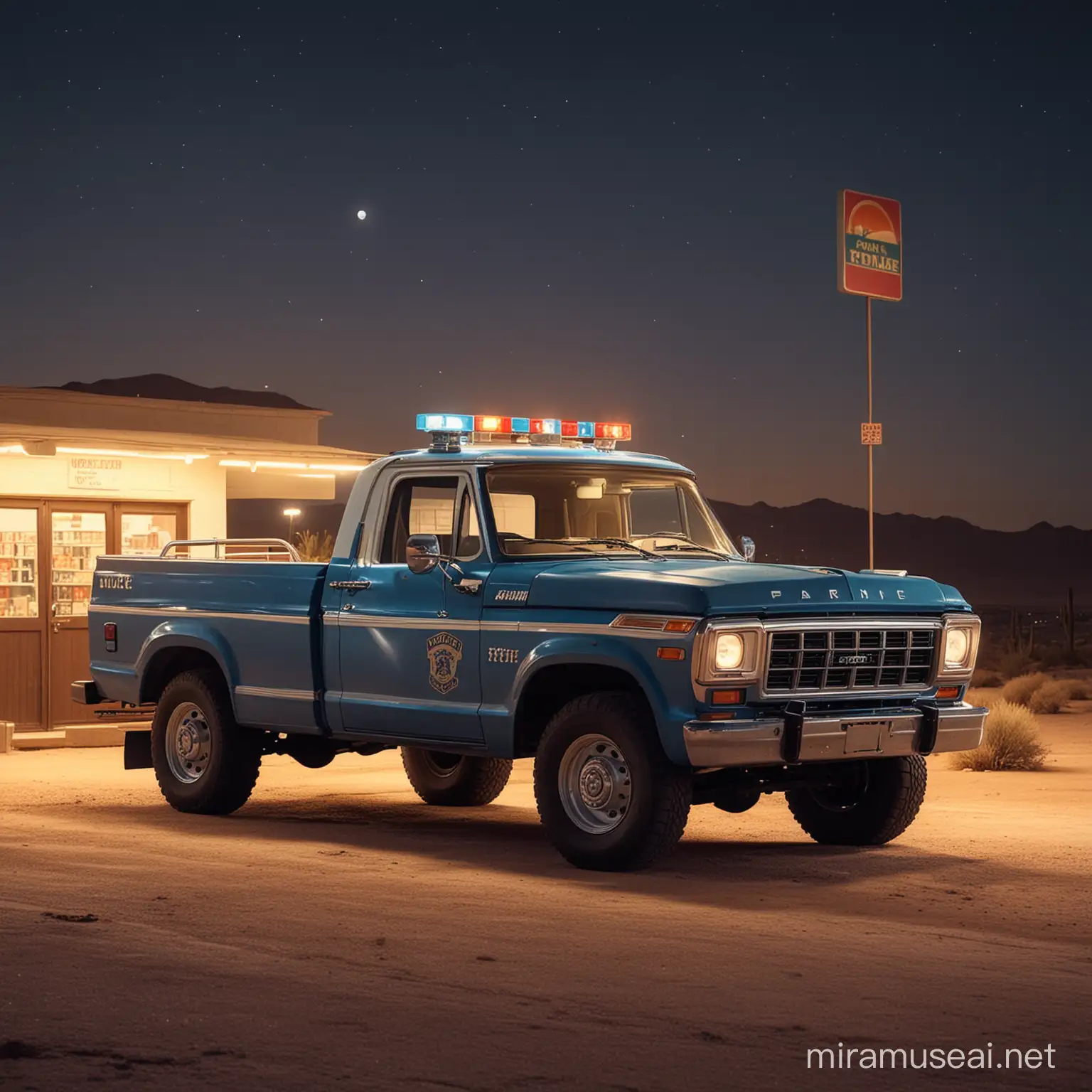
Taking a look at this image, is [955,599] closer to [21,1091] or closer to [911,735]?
[911,735]

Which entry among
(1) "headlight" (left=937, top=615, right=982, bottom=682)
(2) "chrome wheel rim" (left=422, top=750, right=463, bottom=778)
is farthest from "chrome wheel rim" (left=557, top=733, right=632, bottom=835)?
(2) "chrome wheel rim" (left=422, top=750, right=463, bottom=778)

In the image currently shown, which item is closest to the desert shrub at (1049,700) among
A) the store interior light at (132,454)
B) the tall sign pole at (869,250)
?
the tall sign pole at (869,250)

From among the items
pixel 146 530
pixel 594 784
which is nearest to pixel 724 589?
pixel 594 784

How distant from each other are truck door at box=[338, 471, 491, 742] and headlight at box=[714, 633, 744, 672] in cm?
174

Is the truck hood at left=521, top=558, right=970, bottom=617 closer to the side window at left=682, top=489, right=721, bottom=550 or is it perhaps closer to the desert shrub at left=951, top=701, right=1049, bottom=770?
the side window at left=682, top=489, right=721, bottom=550

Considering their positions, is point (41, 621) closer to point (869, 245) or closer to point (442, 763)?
point (442, 763)

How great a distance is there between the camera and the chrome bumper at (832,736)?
952 cm

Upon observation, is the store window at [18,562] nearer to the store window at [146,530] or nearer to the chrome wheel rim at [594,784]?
the store window at [146,530]

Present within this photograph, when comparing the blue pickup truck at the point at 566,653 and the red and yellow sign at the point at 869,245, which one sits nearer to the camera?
the blue pickup truck at the point at 566,653

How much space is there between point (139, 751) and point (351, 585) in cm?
281

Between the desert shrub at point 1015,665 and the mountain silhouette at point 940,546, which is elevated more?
the mountain silhouette at point 940,546

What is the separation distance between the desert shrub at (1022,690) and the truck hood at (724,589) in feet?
62.5

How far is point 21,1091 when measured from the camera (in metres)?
5.52

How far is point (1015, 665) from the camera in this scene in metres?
40.9
